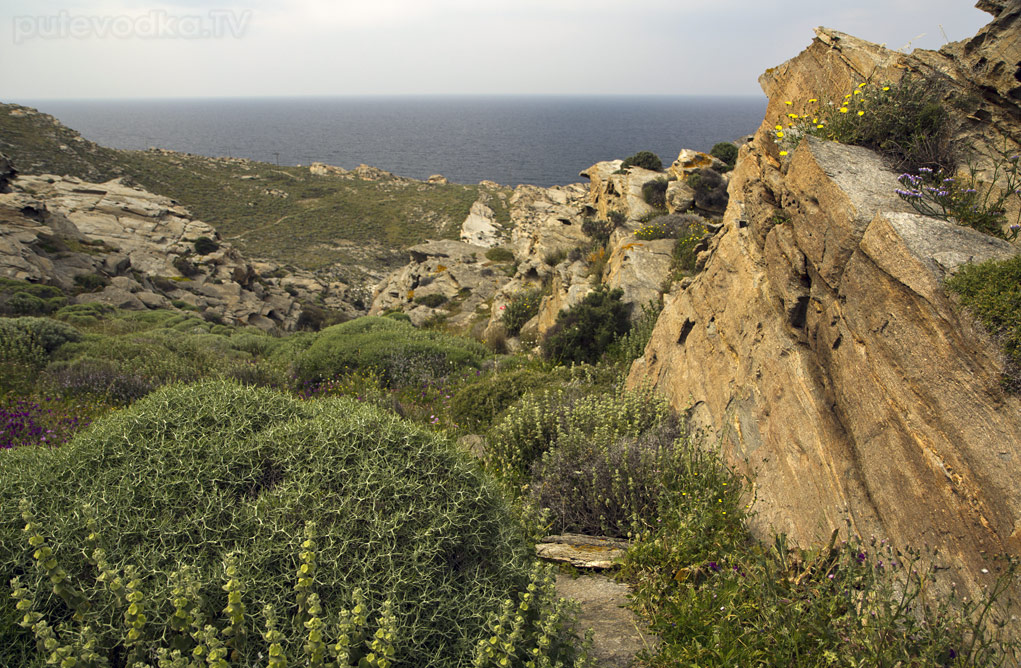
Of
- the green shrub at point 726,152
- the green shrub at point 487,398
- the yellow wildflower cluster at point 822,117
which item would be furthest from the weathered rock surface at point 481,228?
the yellow wildflower cluster at point 822,117

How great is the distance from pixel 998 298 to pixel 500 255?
1270 inches

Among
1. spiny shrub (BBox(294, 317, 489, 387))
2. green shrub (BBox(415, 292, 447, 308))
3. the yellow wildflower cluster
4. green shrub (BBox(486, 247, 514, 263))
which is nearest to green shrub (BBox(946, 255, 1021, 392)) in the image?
the yellow wildflower cluster

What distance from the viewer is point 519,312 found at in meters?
19.0

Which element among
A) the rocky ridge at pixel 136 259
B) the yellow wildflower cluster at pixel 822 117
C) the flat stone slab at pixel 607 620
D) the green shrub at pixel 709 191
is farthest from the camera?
the rocky ridge at pixel 136 259

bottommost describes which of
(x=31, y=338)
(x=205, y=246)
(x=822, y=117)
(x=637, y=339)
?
(x=205, y=246)

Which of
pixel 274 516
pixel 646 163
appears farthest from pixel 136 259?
pixel 274 516

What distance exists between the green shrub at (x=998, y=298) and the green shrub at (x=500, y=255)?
3073cm

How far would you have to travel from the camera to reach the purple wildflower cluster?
6.79m

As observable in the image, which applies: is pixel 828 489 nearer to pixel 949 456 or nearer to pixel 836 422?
pixel 836 422

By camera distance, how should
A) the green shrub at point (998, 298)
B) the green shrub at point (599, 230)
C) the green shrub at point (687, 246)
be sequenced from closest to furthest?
the green shrub at point (998, 298)
the green shrub at point (687, 246)
the green shrub at point (599, 230)

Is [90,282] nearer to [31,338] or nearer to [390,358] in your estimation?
[31,338]

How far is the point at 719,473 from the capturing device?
5340 millimetres

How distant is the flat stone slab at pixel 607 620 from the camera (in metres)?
3.68

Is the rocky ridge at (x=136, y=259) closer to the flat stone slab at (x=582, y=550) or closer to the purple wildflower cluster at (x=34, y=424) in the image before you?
the purple wildflower cluster at (x=34, y=424)
